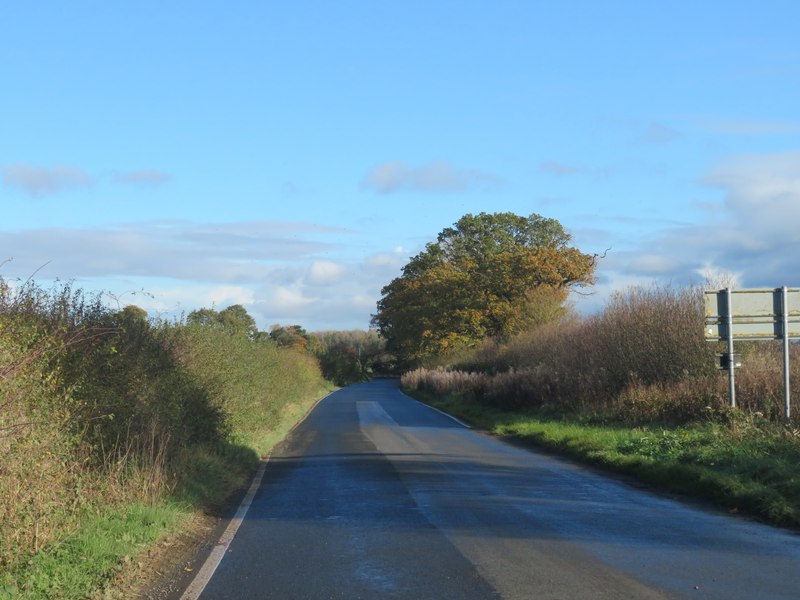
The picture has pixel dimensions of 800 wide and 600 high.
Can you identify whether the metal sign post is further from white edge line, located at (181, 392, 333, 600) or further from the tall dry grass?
white edge line, located at (181, 392, 333, 600)

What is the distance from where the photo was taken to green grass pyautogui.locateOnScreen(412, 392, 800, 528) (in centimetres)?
1212

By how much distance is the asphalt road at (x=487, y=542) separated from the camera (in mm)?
7789

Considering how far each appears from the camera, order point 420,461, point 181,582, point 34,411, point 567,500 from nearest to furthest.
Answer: point 181,582 → point 34,411 → point 567,500 → point 420,461

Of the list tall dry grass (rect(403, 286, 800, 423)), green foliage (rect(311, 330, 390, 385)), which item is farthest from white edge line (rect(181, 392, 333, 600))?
green foliage (rect(311, 330, 390, 385))

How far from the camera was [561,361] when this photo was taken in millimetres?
31969

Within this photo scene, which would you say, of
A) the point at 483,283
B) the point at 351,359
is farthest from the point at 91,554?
the point at 351,359

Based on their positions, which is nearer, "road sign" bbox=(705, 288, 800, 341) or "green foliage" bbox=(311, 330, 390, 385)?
"road sign" bbox=(705, 288, 800, 341)

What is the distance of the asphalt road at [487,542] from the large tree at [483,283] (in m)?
41.4

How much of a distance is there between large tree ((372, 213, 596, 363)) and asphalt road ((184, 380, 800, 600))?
41.4 m

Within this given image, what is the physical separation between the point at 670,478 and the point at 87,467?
9510 millimetres

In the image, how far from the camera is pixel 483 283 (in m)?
63.3

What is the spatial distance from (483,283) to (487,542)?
54.0 meters

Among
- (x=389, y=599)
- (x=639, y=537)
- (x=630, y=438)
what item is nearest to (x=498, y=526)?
(x=639, y=537)

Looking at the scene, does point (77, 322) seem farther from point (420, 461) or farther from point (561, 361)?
point (561, 361)
